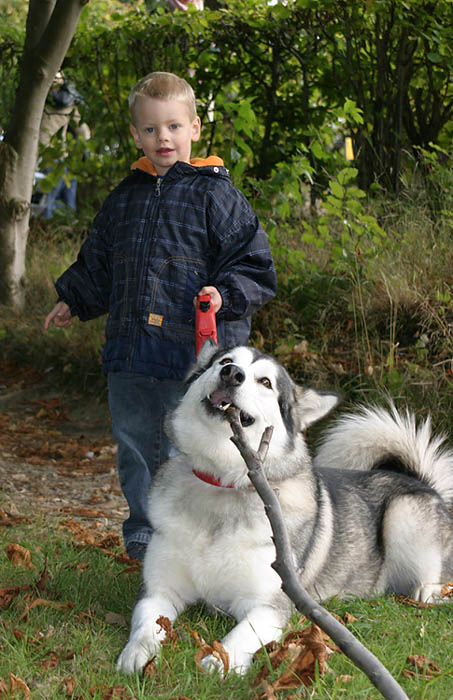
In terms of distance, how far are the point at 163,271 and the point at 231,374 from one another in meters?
1.01

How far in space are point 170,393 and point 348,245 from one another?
108 inches

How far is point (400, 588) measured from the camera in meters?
3.47

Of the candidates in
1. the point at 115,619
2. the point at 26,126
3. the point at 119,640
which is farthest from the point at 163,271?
the point at 26,126

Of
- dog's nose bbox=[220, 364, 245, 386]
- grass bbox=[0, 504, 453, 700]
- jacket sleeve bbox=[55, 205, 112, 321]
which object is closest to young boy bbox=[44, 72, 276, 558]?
jacket sleeve bbox=[55, 205, 112, 321]

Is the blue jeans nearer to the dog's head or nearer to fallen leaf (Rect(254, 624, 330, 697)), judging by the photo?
the dog's head

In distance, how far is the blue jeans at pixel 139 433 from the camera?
12.4 ft

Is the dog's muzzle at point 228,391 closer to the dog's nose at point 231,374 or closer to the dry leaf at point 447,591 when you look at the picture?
the dog's nose at point 231,374

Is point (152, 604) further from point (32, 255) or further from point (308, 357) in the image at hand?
point (32, 255)

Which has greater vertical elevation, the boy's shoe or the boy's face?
the boy's face

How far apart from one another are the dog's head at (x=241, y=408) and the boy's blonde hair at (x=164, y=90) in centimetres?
125

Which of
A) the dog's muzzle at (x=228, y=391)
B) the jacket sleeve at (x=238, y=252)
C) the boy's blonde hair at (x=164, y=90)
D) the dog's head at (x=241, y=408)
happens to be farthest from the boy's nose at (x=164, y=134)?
the dog's muzzle at (x=228, y=391)

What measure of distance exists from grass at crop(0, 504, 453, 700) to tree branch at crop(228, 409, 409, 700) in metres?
0.56

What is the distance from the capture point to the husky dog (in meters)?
2.78

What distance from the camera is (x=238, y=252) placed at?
12.1ft
